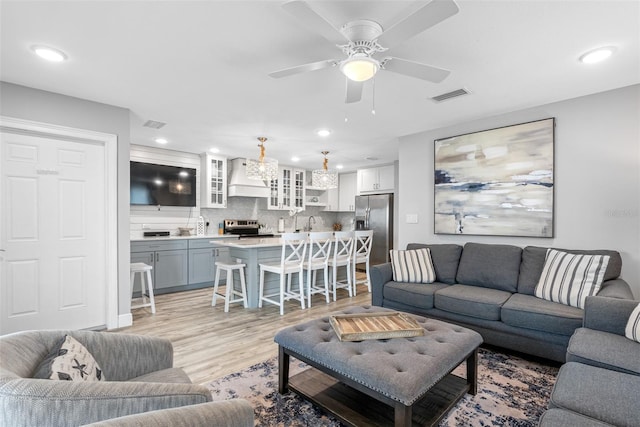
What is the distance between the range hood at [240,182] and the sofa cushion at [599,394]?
557 cm

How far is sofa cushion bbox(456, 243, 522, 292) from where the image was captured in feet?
10.5

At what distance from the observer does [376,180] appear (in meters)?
7.02

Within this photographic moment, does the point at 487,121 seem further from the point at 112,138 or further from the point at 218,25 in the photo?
the point at 112,138

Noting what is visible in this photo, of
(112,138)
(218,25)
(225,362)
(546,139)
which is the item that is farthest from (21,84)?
(546,139)

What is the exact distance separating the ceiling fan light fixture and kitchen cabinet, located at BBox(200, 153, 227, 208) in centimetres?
459

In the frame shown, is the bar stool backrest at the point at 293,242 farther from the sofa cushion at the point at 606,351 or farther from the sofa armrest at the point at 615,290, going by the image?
the sofa armrest at the point at 615,290

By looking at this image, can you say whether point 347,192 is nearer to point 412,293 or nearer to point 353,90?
point 412,293

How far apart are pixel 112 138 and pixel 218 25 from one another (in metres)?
2.16

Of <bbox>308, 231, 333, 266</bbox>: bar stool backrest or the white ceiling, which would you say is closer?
the white ceiling

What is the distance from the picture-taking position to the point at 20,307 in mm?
2949

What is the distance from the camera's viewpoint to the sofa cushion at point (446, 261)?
3.61 meters

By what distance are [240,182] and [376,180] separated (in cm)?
297

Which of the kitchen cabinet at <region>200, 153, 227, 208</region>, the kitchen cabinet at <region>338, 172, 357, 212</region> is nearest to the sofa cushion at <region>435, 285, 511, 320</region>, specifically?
the kitchen cabinet at <region>200, 153, 227, 208</region>

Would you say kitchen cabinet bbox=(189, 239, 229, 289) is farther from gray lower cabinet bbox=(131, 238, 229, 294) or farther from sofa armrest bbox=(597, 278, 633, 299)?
sofa armrest bbox=(597, 278, 633, 299)
